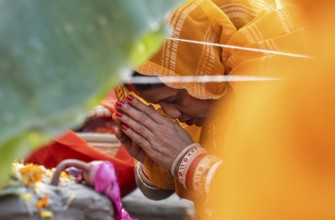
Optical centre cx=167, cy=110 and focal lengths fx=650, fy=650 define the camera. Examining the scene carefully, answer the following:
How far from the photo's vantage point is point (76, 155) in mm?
2701

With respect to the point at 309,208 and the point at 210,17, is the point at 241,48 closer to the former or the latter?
the point at 210,17

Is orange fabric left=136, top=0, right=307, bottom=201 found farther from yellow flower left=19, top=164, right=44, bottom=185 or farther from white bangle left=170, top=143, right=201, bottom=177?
yellow flower left=19, top=164, right=44, bottom=185

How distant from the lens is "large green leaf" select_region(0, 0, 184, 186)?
1.61ft

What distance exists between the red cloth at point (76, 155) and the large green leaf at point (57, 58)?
7.03 ft

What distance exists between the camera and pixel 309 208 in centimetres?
112

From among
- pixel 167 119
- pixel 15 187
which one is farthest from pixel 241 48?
pixel 15 187

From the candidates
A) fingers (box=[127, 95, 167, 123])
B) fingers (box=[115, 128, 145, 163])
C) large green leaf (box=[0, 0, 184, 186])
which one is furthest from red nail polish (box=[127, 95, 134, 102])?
large green leaf (box=[0, 0, 184, 186])

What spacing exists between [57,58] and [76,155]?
222 cm

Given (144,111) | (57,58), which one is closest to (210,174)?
(144,111)

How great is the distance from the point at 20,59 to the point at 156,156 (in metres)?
1.23

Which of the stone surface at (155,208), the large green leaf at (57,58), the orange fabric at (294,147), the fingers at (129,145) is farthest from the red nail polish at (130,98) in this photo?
the stone surface at (155,208)

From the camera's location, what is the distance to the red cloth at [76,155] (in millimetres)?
2656

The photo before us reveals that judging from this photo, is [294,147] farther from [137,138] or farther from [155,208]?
[155,208]

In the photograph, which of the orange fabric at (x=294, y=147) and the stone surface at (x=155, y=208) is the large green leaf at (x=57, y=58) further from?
the stone surface at (x=155, y=208)
